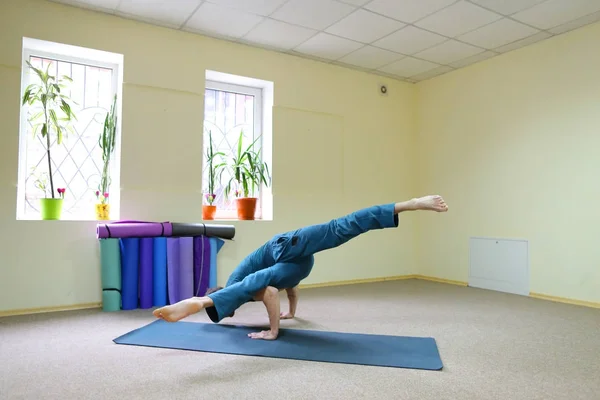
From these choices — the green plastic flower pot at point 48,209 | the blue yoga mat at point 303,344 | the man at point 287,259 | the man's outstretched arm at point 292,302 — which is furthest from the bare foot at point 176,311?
the green plastic flower pot at point 48,209

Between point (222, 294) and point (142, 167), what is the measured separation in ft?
6.23

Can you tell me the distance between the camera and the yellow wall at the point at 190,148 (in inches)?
139

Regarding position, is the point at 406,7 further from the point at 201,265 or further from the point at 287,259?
the point at 201,265

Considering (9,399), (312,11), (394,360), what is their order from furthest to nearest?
(312,11), (394,360), (9,399)

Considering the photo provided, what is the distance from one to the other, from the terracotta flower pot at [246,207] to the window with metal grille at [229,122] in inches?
7.0

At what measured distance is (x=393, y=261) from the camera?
5.59 meters

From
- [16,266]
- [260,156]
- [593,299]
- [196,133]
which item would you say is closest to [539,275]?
[593,299]

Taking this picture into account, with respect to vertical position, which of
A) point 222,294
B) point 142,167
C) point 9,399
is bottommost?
point 9,399

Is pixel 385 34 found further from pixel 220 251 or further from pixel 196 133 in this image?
pixel 220 251

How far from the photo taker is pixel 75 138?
13.1 feet

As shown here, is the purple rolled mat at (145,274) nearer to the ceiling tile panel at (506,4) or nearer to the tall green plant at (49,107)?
the tall green plant at (49,107)

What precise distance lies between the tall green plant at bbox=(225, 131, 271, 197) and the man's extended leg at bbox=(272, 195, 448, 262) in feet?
5.44

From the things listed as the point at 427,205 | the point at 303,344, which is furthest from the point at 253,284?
the point at 427,205

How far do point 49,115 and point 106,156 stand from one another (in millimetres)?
557
